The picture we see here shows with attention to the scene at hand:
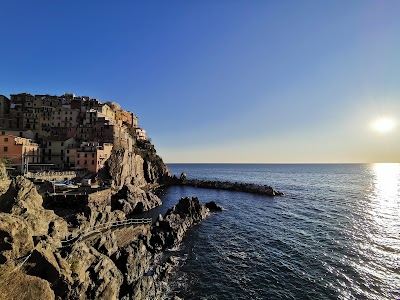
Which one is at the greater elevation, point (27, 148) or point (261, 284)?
point (27, 148)

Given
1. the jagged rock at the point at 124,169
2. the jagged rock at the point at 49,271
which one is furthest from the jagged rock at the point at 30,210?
the jagged rock at the point at 124,169

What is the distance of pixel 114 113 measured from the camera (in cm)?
11138

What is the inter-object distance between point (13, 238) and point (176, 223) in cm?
2875

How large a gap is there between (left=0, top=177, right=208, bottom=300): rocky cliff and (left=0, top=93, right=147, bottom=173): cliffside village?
116 feet

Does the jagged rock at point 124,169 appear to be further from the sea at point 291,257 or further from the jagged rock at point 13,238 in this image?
the jagged rock at point 13,238

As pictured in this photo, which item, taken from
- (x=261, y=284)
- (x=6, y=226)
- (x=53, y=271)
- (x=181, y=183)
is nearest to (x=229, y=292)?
(x=261, y=284)

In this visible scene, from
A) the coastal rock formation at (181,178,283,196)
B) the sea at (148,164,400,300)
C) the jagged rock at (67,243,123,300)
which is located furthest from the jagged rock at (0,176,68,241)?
the coastal rock formation at (181,178,283,196)

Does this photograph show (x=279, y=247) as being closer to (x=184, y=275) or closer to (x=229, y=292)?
(x=229, y=292)

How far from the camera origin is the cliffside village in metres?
61.1

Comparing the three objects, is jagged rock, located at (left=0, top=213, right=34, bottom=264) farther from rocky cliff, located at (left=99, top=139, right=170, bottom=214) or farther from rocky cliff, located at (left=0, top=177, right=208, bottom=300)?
rocky cliff, located at (left=99, top=139, right=170, bottom=214)

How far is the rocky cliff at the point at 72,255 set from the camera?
1380 centimetres

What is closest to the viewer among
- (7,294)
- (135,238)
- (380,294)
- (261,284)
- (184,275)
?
(7,294)

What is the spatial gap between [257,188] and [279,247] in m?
57.3

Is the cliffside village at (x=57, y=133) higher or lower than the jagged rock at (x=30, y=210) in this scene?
higher
